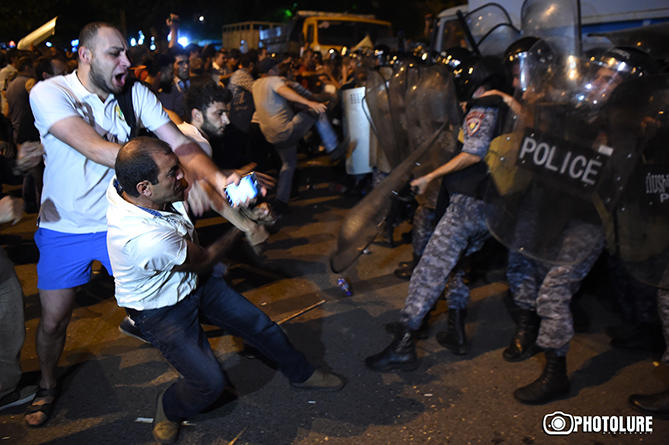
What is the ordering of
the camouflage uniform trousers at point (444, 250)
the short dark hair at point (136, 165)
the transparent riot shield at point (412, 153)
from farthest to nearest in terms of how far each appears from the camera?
the camouflage uniform trousers at point (444, 250) < the transparent riot shield at point (412, 153) < the short dark hair at point (136, 165)

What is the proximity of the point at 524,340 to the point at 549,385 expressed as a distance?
49 centimetres

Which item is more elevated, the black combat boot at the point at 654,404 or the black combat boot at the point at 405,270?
the black combat boot at the point at 654,404

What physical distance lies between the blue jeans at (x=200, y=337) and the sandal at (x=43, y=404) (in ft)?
2.53

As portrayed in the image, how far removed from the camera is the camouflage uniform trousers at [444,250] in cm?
337

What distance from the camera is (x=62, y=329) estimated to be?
2982 mm

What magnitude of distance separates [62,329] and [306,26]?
13766mm

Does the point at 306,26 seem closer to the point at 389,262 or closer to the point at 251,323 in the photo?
the point at 389,262

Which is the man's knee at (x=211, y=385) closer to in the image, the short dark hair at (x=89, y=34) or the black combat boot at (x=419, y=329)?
the black combat boot at (x=419, y=329)

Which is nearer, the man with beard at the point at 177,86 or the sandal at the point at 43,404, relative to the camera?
the sandal at the point at 43,404

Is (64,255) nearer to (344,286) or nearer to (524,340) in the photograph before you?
(344,286)

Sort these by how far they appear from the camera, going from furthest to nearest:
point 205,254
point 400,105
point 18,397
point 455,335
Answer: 1. point 400,105
2. point 455,335
3. point 18,397
4. point 205,254

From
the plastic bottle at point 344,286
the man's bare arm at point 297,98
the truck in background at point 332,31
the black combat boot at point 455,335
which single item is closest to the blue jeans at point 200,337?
the black combat boot at point 455,335

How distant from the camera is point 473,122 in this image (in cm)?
331

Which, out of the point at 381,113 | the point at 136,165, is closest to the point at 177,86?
the point at 381,113
